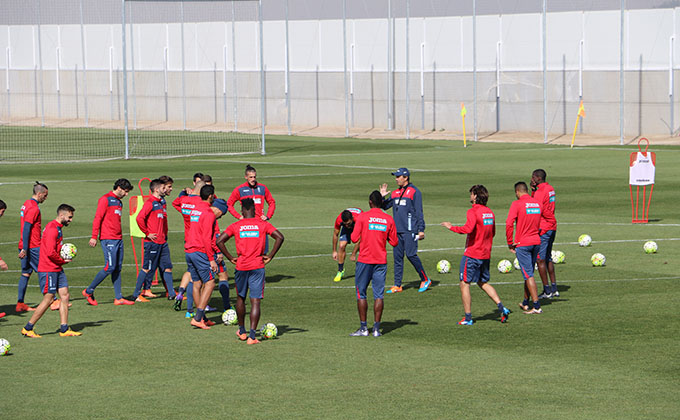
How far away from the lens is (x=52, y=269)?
623 inches

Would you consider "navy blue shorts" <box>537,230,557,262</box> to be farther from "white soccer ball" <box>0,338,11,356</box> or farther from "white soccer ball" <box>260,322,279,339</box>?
"white soccer ball" <box>0,338,11,356</box>

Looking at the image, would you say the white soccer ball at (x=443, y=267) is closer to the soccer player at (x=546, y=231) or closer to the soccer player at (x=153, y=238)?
the soccer player at (x=546, y=231)

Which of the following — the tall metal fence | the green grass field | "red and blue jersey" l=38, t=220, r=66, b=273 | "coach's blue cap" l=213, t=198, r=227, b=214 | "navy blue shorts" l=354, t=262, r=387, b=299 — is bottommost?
the green grass field

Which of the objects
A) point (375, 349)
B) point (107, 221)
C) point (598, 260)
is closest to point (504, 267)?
point (598, 260)

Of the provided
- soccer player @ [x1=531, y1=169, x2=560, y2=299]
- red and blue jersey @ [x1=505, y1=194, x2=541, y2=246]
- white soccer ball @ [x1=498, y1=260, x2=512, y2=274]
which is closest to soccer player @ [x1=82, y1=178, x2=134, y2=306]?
red and blue jersey @ [x1=505, y1=194, x2=541, y2=246]

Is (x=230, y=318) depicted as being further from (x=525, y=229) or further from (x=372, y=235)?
(x=525, y=229)

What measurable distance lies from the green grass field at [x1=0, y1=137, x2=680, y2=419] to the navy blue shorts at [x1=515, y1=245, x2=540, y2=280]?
2.42 ft

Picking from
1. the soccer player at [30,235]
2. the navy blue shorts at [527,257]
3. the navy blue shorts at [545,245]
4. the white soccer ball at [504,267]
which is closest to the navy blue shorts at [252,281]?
the soccer player at [30,235]

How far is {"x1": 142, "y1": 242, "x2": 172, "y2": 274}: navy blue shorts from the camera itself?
62.6 feet

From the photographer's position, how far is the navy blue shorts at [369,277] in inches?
626

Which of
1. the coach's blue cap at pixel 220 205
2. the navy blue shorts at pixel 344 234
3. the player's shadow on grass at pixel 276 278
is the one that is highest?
the coach's blue cap at pixel 220 205

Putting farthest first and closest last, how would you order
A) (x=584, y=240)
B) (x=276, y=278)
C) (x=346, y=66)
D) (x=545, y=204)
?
1. (x=346, y=66)
2. (x=584, y=240)
3. (x=276, y=278)
4. (x=545, y=204)

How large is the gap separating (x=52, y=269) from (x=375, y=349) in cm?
479

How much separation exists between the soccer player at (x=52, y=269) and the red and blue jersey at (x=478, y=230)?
227 inches
